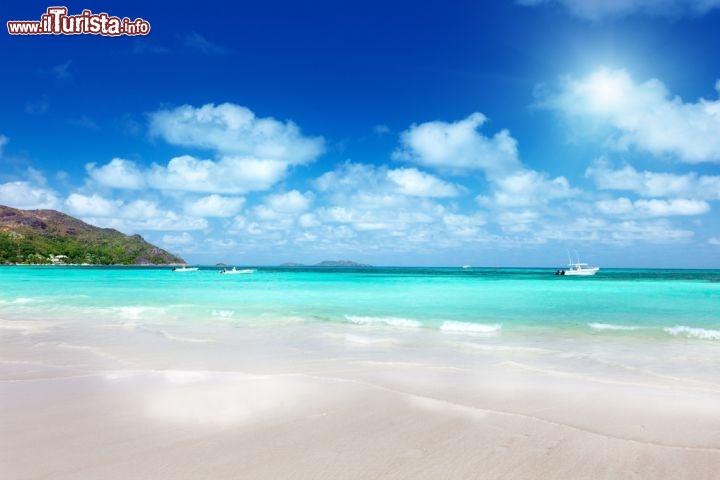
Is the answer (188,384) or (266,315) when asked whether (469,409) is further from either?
(266,315)

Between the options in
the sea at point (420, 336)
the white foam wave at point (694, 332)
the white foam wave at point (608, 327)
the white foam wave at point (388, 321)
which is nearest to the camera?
the sea at point (420, 336)

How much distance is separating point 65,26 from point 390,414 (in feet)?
70.2

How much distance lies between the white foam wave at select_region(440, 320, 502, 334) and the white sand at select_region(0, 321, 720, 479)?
14.0 feet

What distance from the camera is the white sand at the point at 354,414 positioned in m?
4.71

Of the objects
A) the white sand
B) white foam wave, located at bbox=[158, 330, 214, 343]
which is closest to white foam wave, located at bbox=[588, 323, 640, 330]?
the white sand

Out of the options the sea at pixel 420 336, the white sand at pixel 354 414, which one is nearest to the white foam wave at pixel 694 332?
the sea at pixel 420 336

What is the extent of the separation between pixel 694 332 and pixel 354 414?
14.8 metres

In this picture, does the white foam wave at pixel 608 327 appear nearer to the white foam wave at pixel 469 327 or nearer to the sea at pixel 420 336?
the sea at pixel 420 336

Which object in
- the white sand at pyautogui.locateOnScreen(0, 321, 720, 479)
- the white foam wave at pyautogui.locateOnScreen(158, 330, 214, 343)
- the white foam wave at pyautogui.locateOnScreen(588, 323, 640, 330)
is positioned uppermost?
the white sand at pyautogui.locateOnScreen(0, 321, 720, 479)

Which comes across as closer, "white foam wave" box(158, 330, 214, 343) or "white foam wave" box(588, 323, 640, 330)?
"white foam wave" box(158, 330, 214, 343)

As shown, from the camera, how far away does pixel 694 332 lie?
50.3ft

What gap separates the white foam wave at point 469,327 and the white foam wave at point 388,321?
46.1 inches

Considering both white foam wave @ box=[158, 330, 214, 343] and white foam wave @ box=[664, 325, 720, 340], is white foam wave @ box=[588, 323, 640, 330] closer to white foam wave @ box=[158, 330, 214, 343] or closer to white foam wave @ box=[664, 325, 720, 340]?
white foam wave @ box=[664, 325, 720, 340]

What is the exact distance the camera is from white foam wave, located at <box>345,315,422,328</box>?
17703mm
